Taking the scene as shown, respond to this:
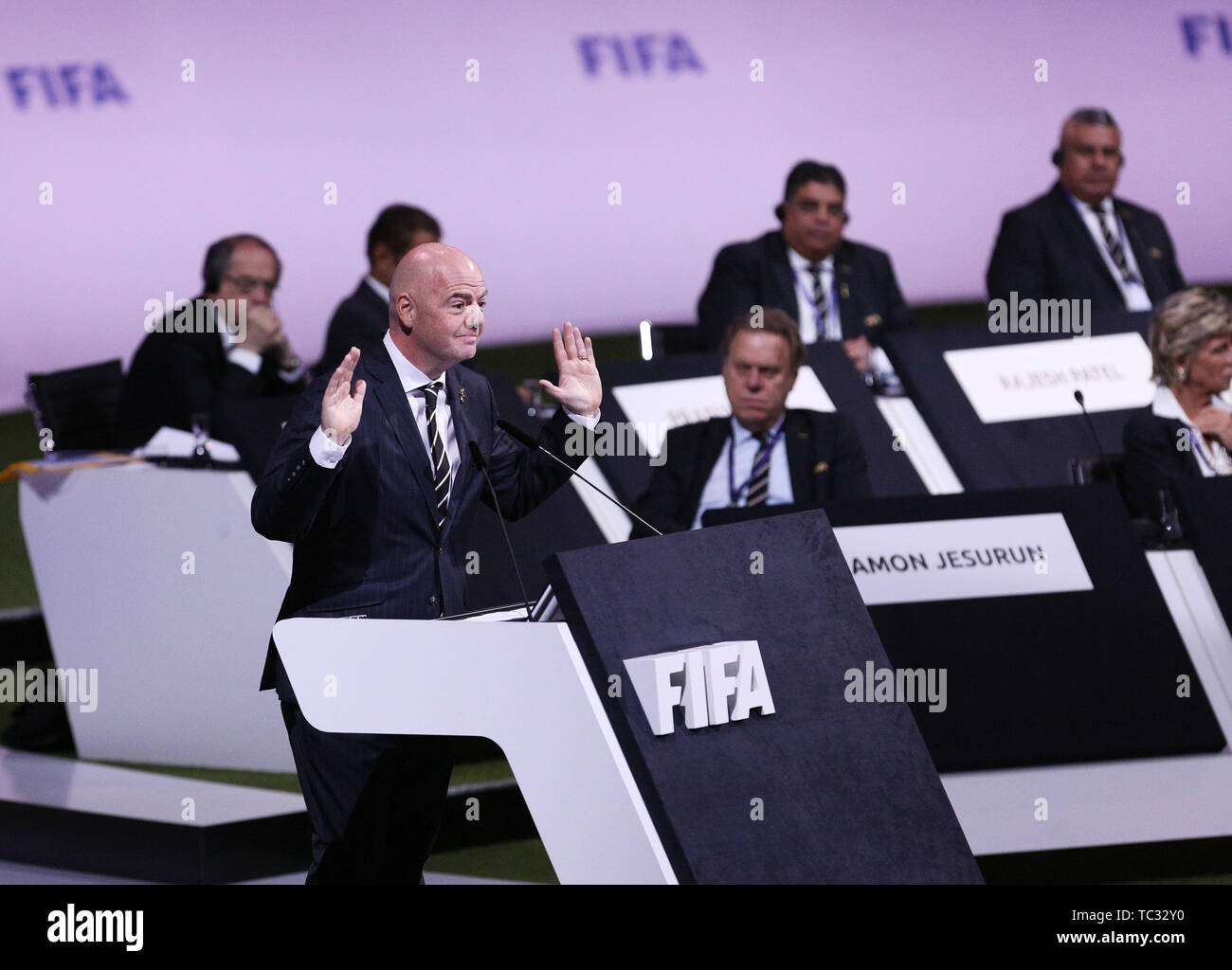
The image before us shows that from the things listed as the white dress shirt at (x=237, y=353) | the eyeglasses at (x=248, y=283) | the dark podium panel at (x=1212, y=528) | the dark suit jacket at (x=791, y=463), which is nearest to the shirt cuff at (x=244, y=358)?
the white dress shirt at (x=237, y=353)

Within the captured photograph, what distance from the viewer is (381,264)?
18.5 feet

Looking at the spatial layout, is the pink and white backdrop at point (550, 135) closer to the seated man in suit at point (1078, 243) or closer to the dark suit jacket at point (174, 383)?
the dark suit jacket at point (174, 383)

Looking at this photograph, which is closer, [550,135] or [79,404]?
[79,404]

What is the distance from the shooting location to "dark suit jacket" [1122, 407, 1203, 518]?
475cm

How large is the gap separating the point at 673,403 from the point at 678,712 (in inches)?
124

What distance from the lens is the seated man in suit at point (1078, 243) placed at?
6367 mm

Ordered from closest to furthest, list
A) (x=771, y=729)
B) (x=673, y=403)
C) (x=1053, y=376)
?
(x=771, y=729) < (x=673, y=403) < (x=1053, y=376)

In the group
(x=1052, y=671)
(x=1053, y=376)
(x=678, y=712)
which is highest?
(x=678, y=712)

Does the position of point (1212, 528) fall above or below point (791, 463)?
below

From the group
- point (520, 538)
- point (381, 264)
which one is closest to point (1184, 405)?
point (520, 538)

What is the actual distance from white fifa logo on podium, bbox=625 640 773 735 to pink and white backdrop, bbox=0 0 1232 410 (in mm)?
7726

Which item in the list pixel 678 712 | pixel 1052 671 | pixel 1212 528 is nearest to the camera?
pixel 678 712
